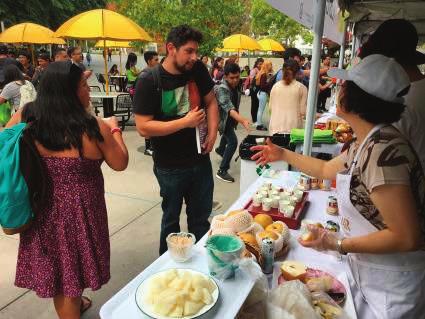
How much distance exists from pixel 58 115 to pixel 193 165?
1.18 metres

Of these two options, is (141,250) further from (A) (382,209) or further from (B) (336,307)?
(A) (382,209)

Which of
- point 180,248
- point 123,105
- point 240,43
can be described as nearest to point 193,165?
point 180,248

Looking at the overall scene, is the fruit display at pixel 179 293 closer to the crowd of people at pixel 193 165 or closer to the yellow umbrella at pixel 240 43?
the crowd of people at pixel 193 165

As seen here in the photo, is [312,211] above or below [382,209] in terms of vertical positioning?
below

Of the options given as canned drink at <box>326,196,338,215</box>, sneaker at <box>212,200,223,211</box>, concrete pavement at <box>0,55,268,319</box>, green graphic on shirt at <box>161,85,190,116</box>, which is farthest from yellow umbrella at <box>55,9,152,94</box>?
canned drink at <box>326,196,338,215</box>

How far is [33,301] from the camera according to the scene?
293cm

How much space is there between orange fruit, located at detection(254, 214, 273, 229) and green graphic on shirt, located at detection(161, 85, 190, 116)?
113cm

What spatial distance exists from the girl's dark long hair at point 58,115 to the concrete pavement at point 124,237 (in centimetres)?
157

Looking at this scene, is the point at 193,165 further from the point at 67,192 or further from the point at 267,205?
the point at 67,192

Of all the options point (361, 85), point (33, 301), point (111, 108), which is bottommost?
point (33, 301)

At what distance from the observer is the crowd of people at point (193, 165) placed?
1.34m

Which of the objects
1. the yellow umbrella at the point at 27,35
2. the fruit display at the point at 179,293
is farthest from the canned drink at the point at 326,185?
the yellow umbrella at the point at 27,35

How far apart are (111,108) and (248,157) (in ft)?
19.9

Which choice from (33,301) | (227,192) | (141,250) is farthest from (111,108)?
(33,301)
